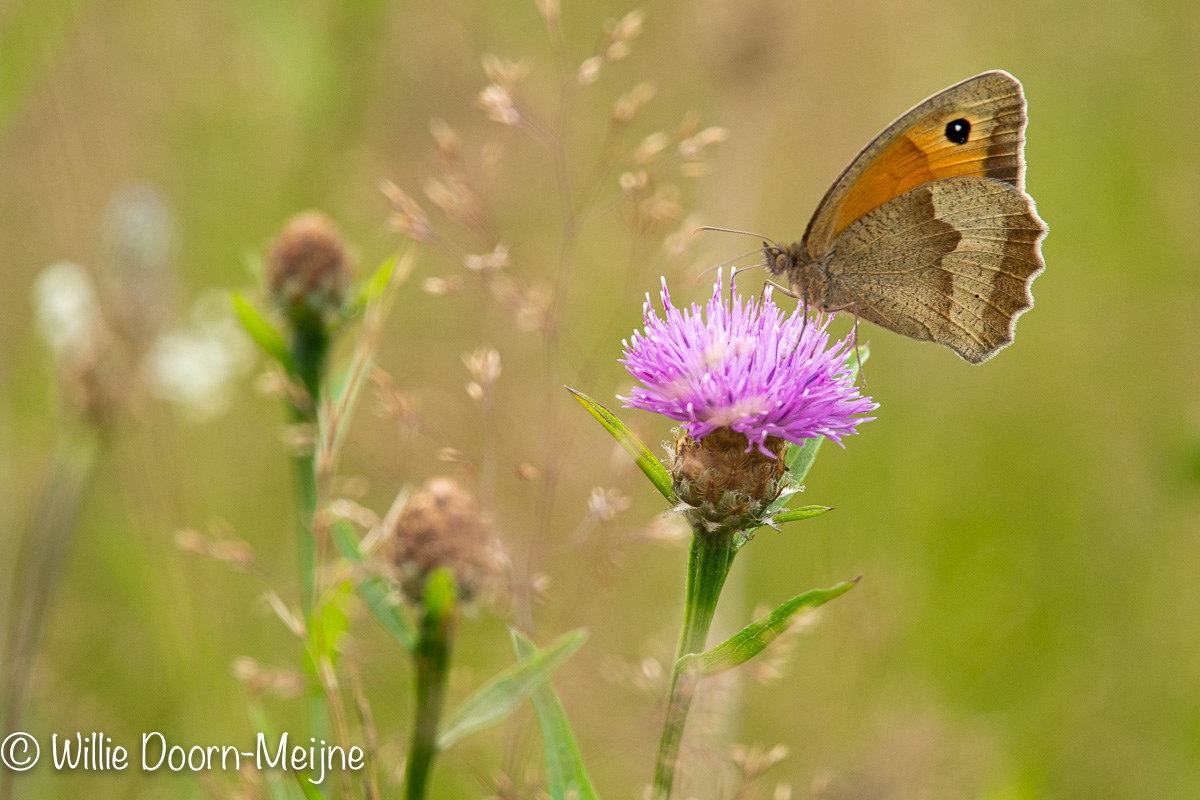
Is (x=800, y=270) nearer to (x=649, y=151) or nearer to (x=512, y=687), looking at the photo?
(x=649, y=151)

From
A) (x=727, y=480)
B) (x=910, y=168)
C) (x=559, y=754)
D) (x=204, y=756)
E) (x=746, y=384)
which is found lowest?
(x=559, y=754)

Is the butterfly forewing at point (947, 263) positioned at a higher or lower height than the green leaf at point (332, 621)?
higher

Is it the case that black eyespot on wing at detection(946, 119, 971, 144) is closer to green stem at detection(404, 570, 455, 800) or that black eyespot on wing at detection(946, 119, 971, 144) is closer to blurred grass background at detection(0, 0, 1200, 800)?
blurred grass background at detection(0, 0, 1200, 800)

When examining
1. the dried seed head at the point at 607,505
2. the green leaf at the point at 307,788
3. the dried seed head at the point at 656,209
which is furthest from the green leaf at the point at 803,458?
the green leaf at the point at 307,788

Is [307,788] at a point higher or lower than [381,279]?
lower

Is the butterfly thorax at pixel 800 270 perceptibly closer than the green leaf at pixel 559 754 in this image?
No

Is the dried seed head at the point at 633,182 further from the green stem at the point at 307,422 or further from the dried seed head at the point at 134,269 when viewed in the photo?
the dried seed head at the point at 134,269

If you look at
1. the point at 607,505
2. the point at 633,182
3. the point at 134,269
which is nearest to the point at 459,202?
the point at 633,182

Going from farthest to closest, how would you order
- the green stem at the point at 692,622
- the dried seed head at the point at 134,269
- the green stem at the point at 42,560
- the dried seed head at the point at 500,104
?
the dried seed head at the point at 134,269
the green stem at the point at 42,560
the dried seed head at the point at 500,104
the green stem at the point at 692,622
